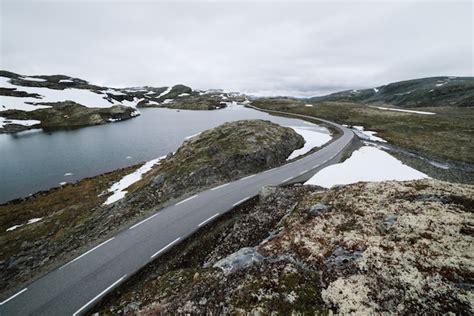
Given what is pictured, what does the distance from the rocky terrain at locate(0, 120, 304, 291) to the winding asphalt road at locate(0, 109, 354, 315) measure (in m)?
1.72

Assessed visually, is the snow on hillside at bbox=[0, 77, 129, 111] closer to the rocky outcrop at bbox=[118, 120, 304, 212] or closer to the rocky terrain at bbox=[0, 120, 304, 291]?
the rocky terrain at bbox=[0, 120, 304, 291]

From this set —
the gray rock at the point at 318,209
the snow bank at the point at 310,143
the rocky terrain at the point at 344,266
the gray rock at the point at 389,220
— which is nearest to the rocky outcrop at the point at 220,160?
the snow bank at the point at 310,143

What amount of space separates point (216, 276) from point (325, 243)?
639 centimetres

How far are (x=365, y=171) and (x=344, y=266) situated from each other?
2722 centimetres

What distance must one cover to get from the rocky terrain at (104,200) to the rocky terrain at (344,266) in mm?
10861

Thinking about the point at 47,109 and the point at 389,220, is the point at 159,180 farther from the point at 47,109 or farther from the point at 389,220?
the point at 47,109

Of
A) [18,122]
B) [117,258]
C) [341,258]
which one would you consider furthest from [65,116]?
[341,258]

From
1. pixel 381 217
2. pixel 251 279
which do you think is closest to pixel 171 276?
pixel 251 279

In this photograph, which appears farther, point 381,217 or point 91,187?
point 91,187

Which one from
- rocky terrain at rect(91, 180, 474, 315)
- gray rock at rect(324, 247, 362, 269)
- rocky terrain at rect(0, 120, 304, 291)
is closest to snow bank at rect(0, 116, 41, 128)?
rocky terrain at rect(0, 120, 304, 291)

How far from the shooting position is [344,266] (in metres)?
11.0

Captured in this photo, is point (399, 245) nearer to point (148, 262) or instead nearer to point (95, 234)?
point (148, 262)

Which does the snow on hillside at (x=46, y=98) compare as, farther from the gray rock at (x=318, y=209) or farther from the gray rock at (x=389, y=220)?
the gray rock at (x=389, y=220)

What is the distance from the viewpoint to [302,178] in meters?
30.2
